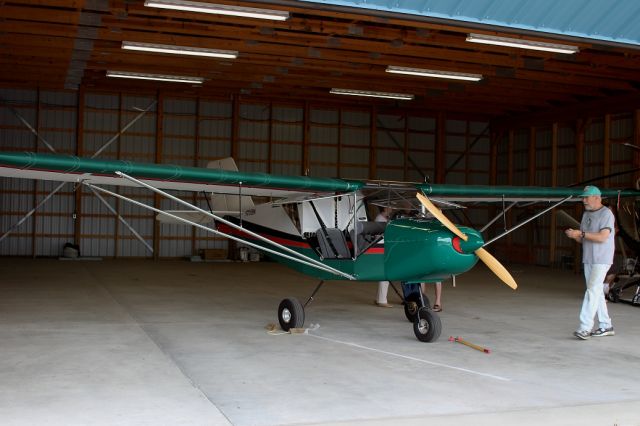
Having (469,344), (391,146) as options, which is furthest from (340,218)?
(391,146)

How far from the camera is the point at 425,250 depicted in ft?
24.7

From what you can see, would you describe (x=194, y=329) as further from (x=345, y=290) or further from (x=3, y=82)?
(x=3, y=82)

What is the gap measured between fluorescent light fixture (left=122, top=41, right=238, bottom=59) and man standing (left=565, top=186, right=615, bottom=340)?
9.12 meters

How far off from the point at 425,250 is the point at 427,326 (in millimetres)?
914

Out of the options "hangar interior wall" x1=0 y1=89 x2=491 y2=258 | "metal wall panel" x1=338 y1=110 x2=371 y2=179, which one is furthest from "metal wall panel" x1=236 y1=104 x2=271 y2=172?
"metal wall panel" x1=338 y1=110 x2=371 y2=179

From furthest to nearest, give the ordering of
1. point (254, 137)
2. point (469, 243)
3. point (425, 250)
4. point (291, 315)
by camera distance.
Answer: point (254, 137), point (291, 315), point (425, 250), point (469, 243)

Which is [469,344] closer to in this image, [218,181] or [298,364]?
[298,364]

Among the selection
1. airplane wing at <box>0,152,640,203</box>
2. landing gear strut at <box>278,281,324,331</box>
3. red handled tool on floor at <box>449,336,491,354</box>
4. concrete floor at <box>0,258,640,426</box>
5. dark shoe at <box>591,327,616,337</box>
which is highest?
airplane wing at <box>0,152,640,203</box>

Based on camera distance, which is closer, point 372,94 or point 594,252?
point 594,252

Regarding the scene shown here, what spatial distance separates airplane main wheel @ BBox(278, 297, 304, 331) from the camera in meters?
8.39

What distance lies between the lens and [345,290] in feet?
44.0

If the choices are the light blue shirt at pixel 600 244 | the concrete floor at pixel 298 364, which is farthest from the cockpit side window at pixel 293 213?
the light blue shirt at pixel 600 244

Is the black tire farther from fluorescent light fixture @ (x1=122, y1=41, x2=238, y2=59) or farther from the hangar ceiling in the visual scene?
fluorescent light fixture @ (x1=122, y1=41, x2=238, y2=59)

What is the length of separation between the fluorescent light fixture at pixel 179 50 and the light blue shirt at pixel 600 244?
30.1 feet
